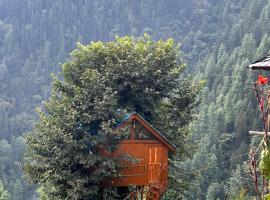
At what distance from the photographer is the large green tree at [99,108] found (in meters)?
17.4

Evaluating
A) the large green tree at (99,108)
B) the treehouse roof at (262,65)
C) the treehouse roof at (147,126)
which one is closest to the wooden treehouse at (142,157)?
the treehouse roof at (147,126)

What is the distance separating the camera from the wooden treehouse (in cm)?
1789

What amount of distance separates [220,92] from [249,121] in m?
18.2

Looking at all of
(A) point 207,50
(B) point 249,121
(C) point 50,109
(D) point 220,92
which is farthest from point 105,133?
(A) point 207,50

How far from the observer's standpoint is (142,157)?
18.2 metres

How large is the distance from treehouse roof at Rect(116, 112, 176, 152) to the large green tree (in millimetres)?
220

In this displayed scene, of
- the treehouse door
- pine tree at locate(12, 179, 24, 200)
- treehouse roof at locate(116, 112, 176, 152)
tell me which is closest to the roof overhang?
treehouse roof at locate(116, 112, 176, 152)

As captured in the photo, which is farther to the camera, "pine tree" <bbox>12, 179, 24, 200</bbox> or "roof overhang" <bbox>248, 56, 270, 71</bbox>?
"pine tree" <bbox>12, 179, 24, 200</bbox>

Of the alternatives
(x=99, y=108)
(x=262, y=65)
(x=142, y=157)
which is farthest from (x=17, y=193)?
(x=262, y=65)

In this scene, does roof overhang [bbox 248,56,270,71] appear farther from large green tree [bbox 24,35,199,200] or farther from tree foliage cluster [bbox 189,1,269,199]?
tree foliage cluster [bbox 189,1,269,199]

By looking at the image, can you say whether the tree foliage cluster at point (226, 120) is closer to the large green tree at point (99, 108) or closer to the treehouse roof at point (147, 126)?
the large green tree at point (99, 108)

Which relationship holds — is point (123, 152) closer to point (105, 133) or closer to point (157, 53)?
point (105, 133)

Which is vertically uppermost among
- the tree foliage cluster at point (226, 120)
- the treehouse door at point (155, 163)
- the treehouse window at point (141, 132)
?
the tree foliage cluster at point (226, 120)

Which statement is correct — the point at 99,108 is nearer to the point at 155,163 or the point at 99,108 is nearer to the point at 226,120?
the point at 155,163
